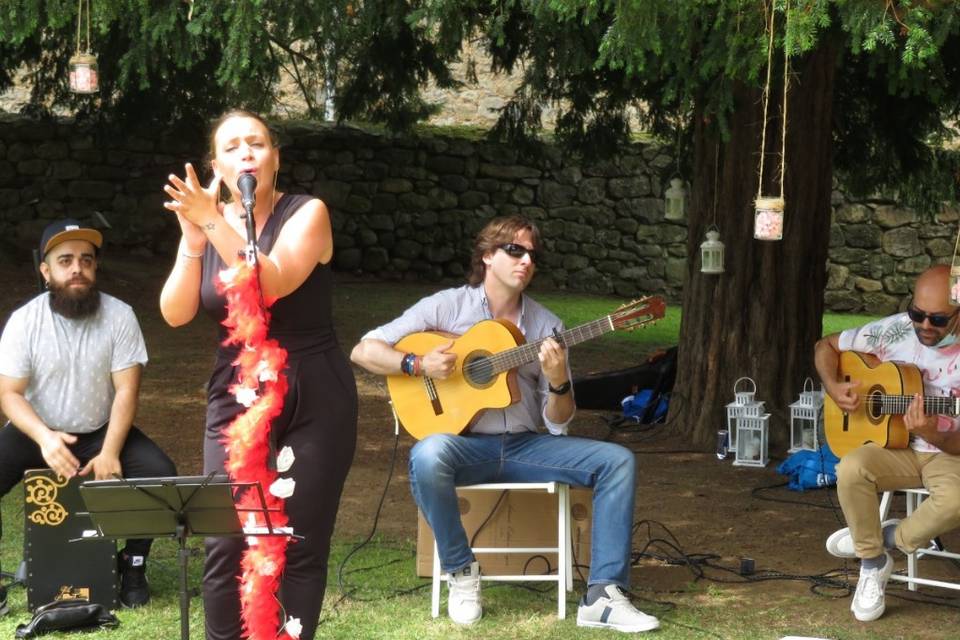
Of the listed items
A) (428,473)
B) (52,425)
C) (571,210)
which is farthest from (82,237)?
(571,210)

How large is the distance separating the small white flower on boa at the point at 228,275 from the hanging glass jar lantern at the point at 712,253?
477cm

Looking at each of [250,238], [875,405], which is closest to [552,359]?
[875,405]

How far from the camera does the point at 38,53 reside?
8898 mm

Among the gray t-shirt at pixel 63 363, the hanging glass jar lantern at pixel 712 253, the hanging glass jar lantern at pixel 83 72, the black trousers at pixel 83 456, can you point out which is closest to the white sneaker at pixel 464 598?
the black trousers at pixel 83 456

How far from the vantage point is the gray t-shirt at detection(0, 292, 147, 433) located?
4754 millimetres

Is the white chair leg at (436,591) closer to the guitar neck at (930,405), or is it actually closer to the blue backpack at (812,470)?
the guitar neck at (930,405)

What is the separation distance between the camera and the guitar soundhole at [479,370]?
4762 millimetres

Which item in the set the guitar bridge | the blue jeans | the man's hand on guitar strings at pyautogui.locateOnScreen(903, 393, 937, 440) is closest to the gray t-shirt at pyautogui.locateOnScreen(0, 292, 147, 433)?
the guitar bridge

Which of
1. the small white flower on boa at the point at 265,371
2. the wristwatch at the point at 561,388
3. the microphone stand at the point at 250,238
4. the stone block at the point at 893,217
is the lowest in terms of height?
the wristwatch at the point at 561,388

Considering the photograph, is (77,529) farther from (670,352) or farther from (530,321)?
(670,352)

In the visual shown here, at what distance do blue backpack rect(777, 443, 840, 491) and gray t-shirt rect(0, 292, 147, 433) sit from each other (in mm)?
3582

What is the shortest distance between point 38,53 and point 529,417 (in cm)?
562

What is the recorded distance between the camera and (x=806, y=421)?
7.18 m

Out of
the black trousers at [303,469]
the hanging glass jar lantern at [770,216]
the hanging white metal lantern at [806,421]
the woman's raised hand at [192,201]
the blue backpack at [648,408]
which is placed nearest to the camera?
the woman's raised hand at [192,201]
